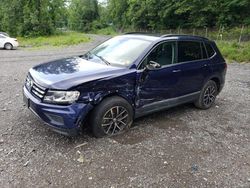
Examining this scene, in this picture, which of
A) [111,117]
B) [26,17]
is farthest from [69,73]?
[26,17]

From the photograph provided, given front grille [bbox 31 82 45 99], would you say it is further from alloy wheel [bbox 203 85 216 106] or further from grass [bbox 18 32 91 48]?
grass [bbox 18 32 91 48]

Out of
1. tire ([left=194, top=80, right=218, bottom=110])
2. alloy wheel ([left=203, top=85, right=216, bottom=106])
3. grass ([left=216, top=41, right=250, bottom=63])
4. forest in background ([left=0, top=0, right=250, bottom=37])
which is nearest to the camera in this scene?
tire ([left=194, top=80, right=218, bottom=110])

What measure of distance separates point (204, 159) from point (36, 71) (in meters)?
2.98

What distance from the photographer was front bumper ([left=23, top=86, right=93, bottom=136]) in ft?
11.2

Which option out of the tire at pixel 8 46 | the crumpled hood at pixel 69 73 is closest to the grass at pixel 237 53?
A: the crumpled hood at pixel 69 73

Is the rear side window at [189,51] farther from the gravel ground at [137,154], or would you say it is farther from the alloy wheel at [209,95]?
the gravel ground at [137,154]

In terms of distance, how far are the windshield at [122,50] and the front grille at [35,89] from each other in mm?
1295

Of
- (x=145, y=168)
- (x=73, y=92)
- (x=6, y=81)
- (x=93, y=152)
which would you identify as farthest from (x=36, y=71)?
(x=6, y=81)

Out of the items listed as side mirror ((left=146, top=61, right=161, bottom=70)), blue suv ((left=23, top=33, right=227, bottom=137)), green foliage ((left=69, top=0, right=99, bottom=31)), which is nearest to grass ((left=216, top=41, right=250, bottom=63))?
blue suv ((left=23, top=33, right=227, bottom=137))

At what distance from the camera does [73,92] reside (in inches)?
135

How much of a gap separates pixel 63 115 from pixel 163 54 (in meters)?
2.18

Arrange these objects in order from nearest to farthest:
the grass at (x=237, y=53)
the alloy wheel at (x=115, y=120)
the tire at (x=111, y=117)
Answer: the tire at (x=111, y=117) → the alloy wheel at (x=115, y=120) → the grass at (x=237, y=53)

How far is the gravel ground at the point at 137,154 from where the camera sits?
3025 mm

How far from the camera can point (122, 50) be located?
455 cm
